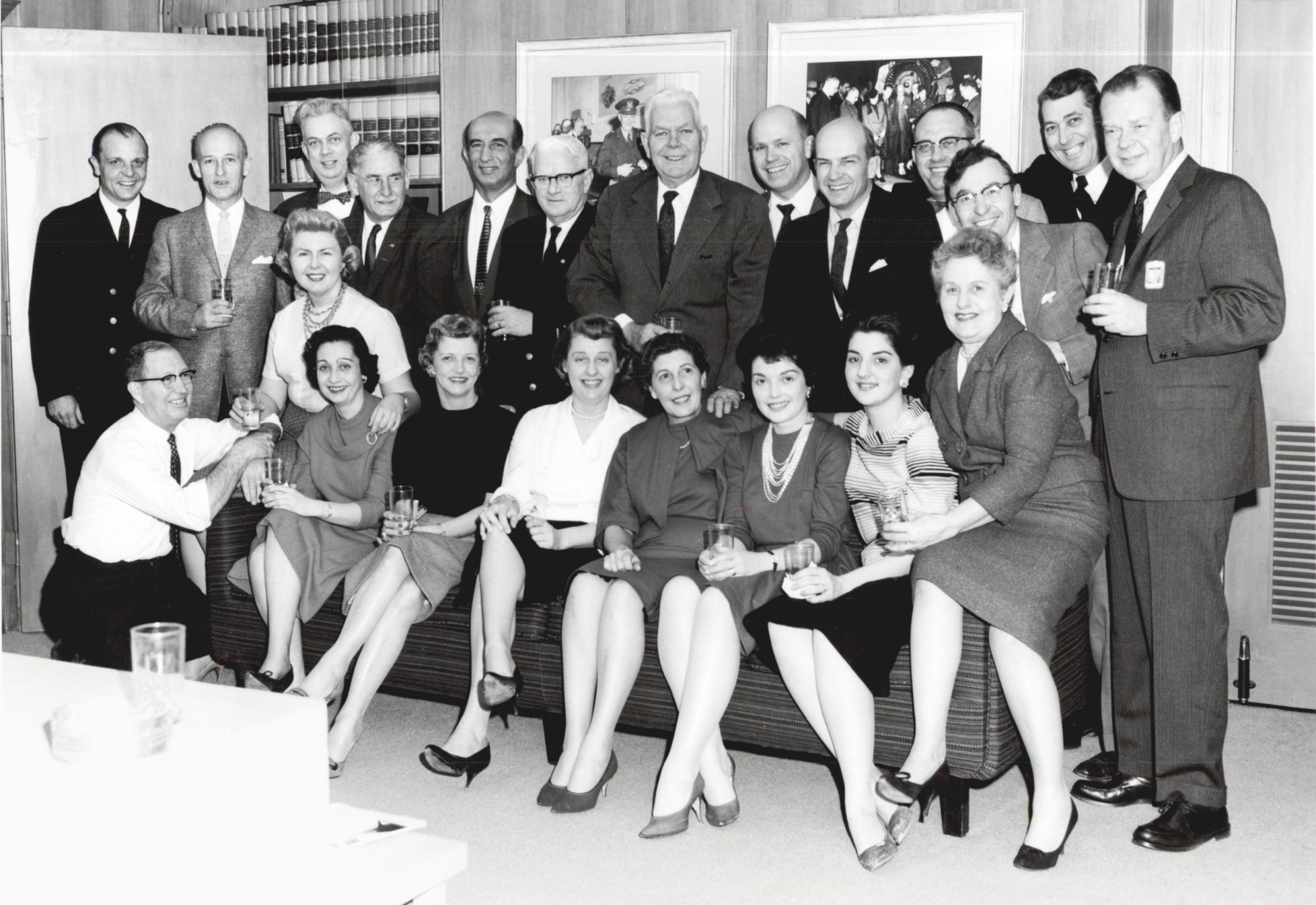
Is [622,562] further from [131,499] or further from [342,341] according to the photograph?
[131,499]

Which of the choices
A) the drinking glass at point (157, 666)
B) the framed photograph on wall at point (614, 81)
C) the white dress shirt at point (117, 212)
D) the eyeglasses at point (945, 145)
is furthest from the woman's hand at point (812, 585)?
the white dress shirt at point (117, 212)

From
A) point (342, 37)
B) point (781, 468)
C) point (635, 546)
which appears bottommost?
point (635, 546)

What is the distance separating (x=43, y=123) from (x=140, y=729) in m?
3.86

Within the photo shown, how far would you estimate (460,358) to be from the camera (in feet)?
13.0

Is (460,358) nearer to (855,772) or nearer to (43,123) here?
(855,772)

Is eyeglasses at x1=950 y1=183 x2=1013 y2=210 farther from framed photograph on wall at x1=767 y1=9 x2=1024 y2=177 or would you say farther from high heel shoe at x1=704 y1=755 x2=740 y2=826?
high heel shoe at x1=704 y1=755 x2=740 y2=826

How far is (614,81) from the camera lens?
5.12 m

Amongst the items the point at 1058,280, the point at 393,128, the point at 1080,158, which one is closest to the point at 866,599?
the point at 1058,280

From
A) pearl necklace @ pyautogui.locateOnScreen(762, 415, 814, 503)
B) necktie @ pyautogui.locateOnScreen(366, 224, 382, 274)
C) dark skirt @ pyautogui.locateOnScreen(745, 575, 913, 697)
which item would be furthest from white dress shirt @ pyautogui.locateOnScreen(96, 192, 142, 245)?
dark skirt @ pyautogui.locateOnScreen(745, 575, 913, 697)

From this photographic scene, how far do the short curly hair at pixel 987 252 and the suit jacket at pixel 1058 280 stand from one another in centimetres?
35

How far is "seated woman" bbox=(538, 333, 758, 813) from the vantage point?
3.23m

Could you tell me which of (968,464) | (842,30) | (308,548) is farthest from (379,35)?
(968,464)

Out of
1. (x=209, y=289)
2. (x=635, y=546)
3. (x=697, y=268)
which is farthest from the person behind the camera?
(x=209, y=289)

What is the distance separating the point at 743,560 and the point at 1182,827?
1131 millimetres
